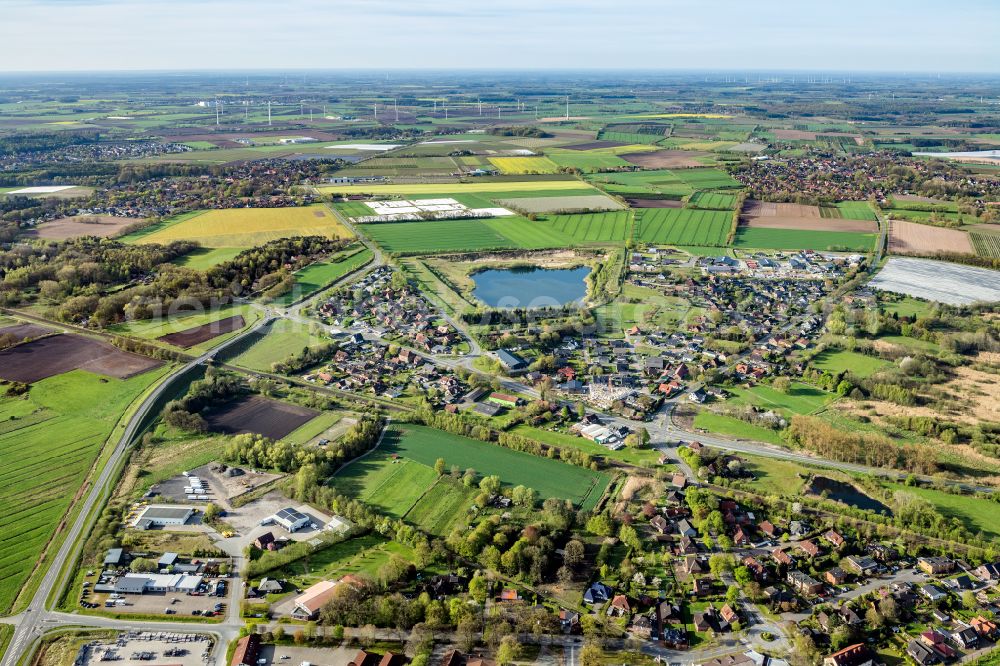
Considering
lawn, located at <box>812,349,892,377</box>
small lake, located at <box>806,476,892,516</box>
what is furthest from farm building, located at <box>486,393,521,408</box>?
lawn, located at <box>812,349,892,377</box>

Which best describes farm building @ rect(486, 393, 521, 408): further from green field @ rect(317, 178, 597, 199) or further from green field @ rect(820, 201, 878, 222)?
green field @ rect(820, 201, 878, 222)

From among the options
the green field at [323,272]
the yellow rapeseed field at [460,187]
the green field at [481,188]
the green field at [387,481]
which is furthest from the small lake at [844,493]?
the yellow rapeseed field at [460,187]

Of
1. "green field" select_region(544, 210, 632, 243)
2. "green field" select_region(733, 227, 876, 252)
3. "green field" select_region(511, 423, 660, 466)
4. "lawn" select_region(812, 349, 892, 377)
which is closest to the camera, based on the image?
"green field" select_region(511, 423, 660, 466)

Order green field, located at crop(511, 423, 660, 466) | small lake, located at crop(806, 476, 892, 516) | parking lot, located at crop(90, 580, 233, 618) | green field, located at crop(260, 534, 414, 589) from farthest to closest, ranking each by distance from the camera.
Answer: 1. green field, located at crop(511, 423, 660, 466)
2. small lake, located at crop(806, 476, 892, 516)
3. green field, located at crop(260, 534, 414, 589)
4. parking lot, located at crop(90, 580, 233, 618)

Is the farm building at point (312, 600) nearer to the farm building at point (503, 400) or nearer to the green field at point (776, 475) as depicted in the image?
the farm building at point (503, 400)

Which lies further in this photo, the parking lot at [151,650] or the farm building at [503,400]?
the farm building at [503,400]

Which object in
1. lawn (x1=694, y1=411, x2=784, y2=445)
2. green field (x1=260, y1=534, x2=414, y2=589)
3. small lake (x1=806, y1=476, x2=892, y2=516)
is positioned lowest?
green field (x1=260, y1=534, x2=414, y2=589)

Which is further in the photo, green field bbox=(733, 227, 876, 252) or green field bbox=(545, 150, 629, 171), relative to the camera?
green field bbox=(545, 150, 629, 171)

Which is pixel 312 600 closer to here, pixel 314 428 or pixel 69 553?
pixel 69 553
